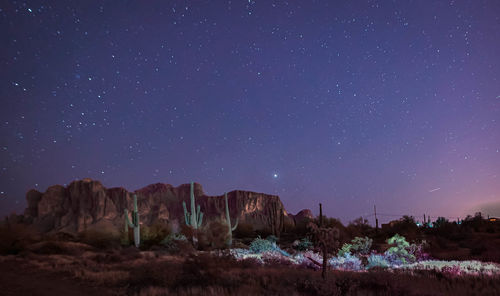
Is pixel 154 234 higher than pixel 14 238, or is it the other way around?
pixel 14 238

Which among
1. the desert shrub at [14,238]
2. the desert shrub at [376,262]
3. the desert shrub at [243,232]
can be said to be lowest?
the desert shrub at [243,232]

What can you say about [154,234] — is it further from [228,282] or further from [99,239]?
[228,282]

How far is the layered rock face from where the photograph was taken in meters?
63.0

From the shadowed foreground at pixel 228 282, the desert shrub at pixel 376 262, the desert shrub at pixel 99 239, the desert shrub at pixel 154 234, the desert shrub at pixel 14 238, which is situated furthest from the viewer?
the desert shrub at pixel 99 239

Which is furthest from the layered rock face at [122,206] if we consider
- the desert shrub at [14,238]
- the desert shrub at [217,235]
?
the desert shrub at [14,238]

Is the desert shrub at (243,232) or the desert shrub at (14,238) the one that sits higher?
the desert shrub at (14,238)

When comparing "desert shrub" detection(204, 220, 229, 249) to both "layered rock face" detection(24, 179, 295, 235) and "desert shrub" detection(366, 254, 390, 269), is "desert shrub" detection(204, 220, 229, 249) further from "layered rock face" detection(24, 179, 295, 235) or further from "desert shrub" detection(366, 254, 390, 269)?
"layered rock face" detection(24, 179, 295, 235)

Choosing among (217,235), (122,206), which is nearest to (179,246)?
(217,235)

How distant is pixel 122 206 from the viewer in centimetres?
7200

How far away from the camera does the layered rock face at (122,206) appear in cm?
6300

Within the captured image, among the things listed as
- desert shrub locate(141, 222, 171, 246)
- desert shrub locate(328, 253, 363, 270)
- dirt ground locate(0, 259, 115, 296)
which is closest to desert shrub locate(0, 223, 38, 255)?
desert shrub locate(141, 222, 171, 246)

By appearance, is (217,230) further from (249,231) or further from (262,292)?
(262,292)

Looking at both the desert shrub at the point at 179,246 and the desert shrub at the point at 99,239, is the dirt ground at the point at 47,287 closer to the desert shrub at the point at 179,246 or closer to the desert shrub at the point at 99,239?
the desert shrub at the point at 179,246

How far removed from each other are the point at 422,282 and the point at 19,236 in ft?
94.4
